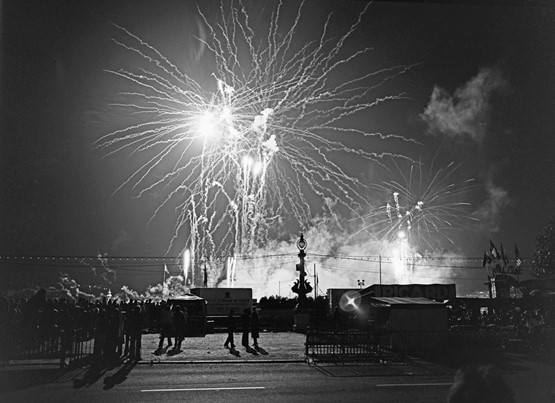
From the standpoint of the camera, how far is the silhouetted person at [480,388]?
3.14 meters

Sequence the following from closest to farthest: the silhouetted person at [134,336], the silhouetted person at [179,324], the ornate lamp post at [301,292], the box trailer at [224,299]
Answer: the silhouetted person at [134,336] < the silhouetted person at [179,324] < the ornate lamp post at [301,292] < the box trailer at [224,299]

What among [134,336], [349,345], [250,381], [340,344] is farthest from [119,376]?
[349,345]

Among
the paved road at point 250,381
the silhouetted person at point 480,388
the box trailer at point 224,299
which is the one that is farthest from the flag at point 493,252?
the silhouetted person at point 480,388

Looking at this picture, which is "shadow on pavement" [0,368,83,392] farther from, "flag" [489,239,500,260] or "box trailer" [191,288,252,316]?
"flag" [489,239,500,260]

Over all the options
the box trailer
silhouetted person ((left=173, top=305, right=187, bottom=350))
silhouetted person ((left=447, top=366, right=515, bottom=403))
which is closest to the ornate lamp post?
the box trailer

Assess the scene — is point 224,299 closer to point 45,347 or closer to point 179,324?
point 179,324

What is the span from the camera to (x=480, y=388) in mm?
3213

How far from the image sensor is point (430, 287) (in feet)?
138

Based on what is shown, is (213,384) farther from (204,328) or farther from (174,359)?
(204,328)

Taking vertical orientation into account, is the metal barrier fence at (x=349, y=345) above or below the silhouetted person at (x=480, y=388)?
below

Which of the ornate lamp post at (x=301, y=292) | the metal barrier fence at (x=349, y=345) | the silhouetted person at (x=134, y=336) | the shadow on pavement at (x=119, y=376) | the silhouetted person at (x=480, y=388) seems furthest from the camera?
the ornate lamp post at (x=301, y=292)

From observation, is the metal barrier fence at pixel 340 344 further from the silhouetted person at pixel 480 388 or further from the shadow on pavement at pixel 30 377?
the silhouetted person at pixel 480 388

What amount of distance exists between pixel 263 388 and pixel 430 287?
33.5m

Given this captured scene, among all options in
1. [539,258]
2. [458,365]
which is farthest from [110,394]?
[539,258]
